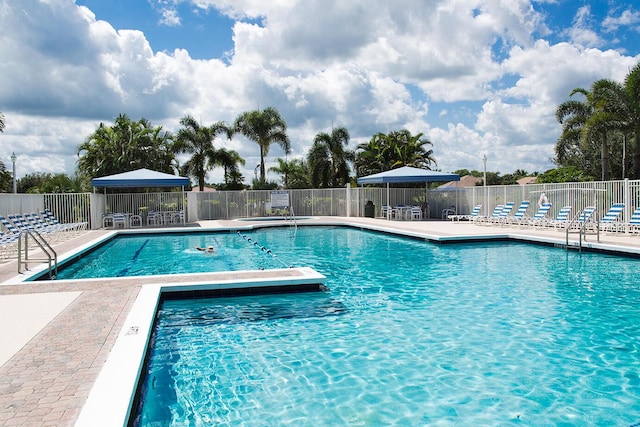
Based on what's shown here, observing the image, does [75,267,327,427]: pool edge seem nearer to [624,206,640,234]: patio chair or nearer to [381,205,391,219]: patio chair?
[624,206,640,234]: patio chair

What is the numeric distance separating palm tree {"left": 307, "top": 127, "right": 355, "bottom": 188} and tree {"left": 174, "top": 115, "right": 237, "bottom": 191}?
17.1 feet

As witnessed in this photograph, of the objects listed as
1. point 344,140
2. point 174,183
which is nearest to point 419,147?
point 344,140

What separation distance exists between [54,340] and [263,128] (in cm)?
2641

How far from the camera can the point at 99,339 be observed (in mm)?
4926

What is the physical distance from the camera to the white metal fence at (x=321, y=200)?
51.8 feet

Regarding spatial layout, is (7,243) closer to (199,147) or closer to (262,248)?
(262,248)

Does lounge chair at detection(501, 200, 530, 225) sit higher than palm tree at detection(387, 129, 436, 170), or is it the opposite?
palm tree at detection(387, 129, 436, 170)

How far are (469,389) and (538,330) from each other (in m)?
2.14

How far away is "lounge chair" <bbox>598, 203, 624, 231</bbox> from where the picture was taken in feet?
48.2

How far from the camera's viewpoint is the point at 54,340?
4918 millimetres

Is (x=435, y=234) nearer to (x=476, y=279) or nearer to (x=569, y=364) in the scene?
(x=476, y=279)

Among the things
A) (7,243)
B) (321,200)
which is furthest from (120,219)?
(321,200)

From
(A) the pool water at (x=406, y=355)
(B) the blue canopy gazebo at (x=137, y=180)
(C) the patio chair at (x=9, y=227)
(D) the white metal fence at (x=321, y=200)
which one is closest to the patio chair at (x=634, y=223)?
(D) the white metal fence at (x=321, y=200)

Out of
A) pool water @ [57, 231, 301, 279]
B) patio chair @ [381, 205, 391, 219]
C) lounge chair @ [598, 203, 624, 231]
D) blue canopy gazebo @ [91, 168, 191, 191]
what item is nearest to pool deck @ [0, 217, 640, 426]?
pool water @ [57, 231, 301, 279]
